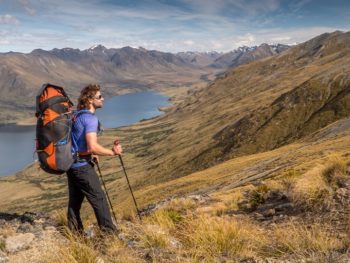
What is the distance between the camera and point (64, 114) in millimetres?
9102

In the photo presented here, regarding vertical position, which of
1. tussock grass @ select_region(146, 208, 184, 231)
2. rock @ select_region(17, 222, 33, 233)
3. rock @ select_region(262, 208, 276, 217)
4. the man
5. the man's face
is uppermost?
the man's face

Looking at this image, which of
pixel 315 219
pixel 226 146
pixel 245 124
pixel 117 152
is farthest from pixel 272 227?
pixel 245 124

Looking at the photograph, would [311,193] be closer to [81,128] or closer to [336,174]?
[336,174]

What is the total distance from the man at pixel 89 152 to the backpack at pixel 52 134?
0.38 meters

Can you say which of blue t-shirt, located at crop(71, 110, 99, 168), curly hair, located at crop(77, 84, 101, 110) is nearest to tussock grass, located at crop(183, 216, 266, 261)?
blue t-shirt, located at crop(71, 110, 99, 168)

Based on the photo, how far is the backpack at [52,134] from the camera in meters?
8.84

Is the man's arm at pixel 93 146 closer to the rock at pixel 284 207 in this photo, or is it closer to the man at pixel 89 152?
the man at pixel 89 152

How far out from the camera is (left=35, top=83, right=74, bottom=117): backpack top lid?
8.87 meters

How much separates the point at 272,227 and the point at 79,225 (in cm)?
496

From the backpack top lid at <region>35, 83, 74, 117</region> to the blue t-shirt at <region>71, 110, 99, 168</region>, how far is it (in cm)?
49

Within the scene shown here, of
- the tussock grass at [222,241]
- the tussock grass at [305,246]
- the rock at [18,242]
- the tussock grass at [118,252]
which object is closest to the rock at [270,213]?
the tussock grass at [222,241]

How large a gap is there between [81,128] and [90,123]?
25cm

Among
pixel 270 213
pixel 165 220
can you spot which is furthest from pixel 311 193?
pixel 165 220

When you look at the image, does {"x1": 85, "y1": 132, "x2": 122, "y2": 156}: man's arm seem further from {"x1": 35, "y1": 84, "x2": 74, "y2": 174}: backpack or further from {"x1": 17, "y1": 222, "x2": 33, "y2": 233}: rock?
{"x1": 17, "y1": 222, "x2": 33, "y2": 233}: rock
